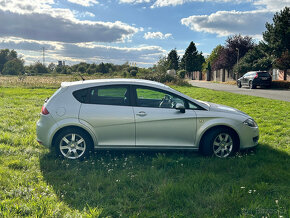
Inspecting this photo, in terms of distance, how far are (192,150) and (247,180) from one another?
1.34 meters

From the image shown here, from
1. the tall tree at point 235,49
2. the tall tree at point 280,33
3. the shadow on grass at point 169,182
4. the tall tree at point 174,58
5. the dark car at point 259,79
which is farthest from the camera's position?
the tall tree at point 174,58

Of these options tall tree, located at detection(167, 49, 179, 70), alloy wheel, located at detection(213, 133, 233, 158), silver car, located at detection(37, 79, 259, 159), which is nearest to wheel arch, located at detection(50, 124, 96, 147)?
silver car, located at detection(37, 79, 259, 159)

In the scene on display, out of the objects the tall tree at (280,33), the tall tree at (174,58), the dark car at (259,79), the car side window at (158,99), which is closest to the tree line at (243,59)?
the tall tree at (280,33)

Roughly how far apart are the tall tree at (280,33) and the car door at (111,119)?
33.9 meters

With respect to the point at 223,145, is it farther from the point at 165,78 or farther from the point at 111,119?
the point at 165,78

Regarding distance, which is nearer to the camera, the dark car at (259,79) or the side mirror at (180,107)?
the side mirror at (180,107)

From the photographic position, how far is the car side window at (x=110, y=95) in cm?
509

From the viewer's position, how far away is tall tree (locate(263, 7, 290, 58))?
33.0m

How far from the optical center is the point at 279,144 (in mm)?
6074

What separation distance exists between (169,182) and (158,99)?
192cm

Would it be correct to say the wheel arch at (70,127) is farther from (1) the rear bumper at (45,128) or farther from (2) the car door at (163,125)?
(2) the car door at (163,125)

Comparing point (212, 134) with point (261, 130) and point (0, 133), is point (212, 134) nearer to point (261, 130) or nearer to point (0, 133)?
point (261, 130)

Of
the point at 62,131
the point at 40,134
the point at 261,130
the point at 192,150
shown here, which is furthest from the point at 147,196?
the point at 261,130

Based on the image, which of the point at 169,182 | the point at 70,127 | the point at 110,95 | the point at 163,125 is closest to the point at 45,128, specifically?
the point at 70,127
